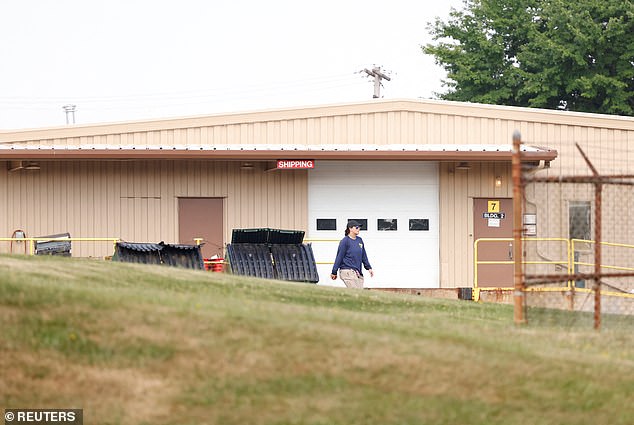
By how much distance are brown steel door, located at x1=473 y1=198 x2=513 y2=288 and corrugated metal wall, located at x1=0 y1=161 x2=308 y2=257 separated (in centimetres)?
452

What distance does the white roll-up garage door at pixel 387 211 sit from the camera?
28.7m

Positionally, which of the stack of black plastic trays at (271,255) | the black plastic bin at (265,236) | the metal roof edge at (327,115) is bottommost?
the stack of black plastic trays at (271,255)

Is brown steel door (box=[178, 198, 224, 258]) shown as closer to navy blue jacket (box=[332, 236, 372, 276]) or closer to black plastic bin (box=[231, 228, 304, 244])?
Result: black plastic bin (box=[231, 228, 304, 244])

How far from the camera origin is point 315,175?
28.8m

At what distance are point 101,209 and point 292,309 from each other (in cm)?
1589

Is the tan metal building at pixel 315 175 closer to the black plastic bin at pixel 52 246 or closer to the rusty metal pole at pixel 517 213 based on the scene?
the black plastic bin at pixel 52 246

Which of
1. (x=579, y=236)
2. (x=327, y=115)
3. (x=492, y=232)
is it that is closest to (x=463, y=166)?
(x=492, y=232)

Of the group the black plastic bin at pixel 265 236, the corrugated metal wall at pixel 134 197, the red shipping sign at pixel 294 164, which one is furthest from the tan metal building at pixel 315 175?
the black plastic bin at pixel 265 236

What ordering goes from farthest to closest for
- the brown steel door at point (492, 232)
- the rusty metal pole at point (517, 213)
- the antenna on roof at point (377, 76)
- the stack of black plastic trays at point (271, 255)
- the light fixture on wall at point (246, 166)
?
the antenna on roof at point (377, 76) < the brown steel door at point (492, 232) < the light fixture on wall at point (246, 166) < the stack of black plastic trays at point (271, 255) < the rusty metal pole at point (517, 213)

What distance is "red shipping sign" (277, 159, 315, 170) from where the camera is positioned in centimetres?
2764

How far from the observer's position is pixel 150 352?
35.2ft

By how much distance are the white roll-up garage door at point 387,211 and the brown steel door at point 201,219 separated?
237 cm

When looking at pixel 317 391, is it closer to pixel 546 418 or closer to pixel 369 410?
pixel 369 410

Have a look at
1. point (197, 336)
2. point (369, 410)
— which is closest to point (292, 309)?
point (197, 336)
